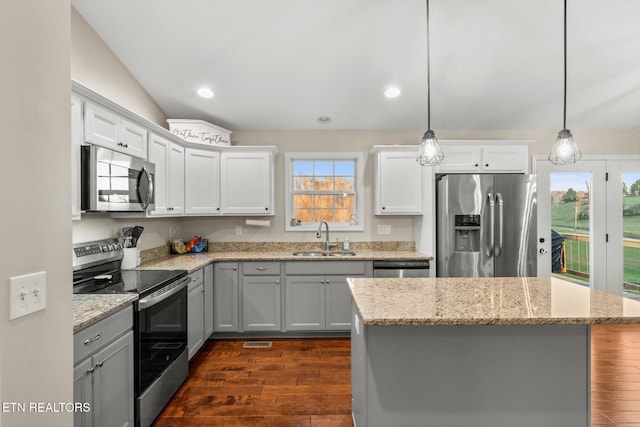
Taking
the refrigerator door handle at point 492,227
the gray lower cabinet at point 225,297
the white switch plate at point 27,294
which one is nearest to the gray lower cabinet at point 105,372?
the white switch plate at point 27,294

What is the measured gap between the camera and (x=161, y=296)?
2217mm

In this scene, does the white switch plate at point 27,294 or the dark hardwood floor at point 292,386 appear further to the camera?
the dark hardwood floor at point 292,386

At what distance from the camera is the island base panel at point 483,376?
161 centimetres

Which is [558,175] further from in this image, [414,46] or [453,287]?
[453,287]

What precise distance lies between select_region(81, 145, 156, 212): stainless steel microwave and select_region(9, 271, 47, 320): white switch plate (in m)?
1.32

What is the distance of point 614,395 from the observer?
2.46 m

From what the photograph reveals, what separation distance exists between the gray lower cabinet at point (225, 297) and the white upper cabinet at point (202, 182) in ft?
2.21

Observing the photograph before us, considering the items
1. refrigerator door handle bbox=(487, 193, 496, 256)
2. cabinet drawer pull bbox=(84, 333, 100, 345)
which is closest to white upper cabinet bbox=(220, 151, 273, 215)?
cabinet drawer pull bbox=(84, 333, 100, 345)

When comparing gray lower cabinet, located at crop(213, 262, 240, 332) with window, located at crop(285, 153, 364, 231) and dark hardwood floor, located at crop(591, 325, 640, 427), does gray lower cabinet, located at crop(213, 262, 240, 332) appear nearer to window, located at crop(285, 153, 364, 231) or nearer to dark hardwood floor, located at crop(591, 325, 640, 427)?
window, located at crop(285, 153, 364, 231)

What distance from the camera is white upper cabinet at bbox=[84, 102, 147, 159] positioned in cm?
216

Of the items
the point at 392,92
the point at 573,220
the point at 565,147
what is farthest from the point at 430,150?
the point at 573,220

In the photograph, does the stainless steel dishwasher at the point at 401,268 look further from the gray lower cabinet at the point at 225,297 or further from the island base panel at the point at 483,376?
the island base panel at the point at 483,376

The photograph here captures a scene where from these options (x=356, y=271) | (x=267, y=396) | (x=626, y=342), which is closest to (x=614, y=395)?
(x=626, y=342)

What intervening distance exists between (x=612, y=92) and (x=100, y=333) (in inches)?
199
